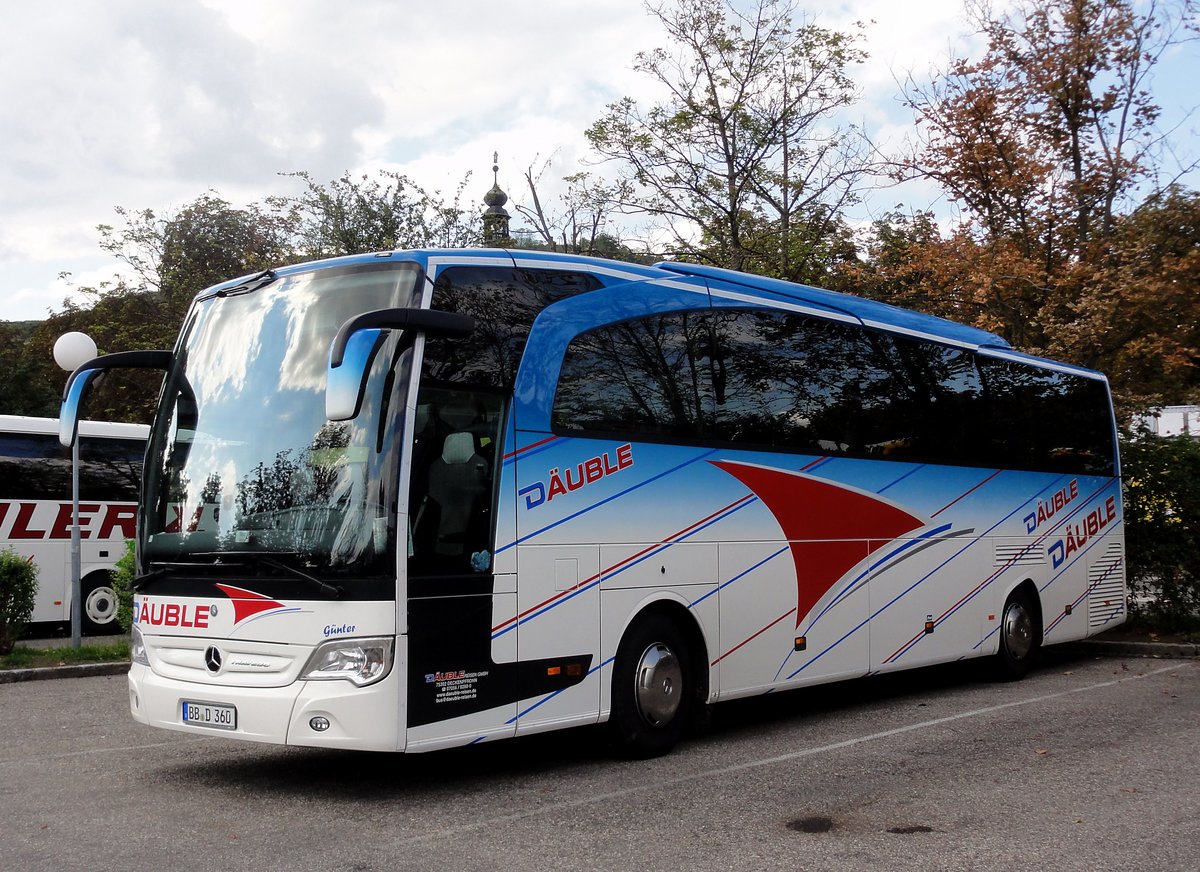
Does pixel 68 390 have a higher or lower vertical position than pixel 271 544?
higher

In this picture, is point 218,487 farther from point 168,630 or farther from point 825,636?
point 825,636

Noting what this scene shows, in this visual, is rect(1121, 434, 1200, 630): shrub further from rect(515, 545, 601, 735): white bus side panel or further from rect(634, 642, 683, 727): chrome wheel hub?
rect(515, 545, 601, 735): white bus side panel

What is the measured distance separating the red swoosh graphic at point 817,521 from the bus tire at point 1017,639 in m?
2.92

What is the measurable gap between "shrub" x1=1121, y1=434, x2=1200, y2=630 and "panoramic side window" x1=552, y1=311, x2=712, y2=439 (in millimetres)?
9349

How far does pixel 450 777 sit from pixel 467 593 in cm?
154

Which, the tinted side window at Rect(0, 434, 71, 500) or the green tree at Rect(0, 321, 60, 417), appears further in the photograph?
the green tree at Rect(0, 321, 60, 417)

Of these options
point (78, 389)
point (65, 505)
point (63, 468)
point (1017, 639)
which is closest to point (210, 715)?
point (78, 389)

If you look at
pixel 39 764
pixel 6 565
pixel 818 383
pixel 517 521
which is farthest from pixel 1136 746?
pixel 6 565

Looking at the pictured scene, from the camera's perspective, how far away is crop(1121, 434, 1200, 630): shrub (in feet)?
53.0

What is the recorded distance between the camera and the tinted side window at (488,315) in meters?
7.72

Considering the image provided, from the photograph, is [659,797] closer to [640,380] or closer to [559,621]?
[559,621]

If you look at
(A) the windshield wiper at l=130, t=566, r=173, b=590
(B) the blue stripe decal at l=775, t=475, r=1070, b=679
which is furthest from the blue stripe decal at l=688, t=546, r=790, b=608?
(A) the windshield wiper at l=130, t=566, r=173, b=590

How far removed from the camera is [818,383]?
1092cm

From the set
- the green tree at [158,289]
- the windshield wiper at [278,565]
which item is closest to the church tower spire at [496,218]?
the green tree at [158,289]
